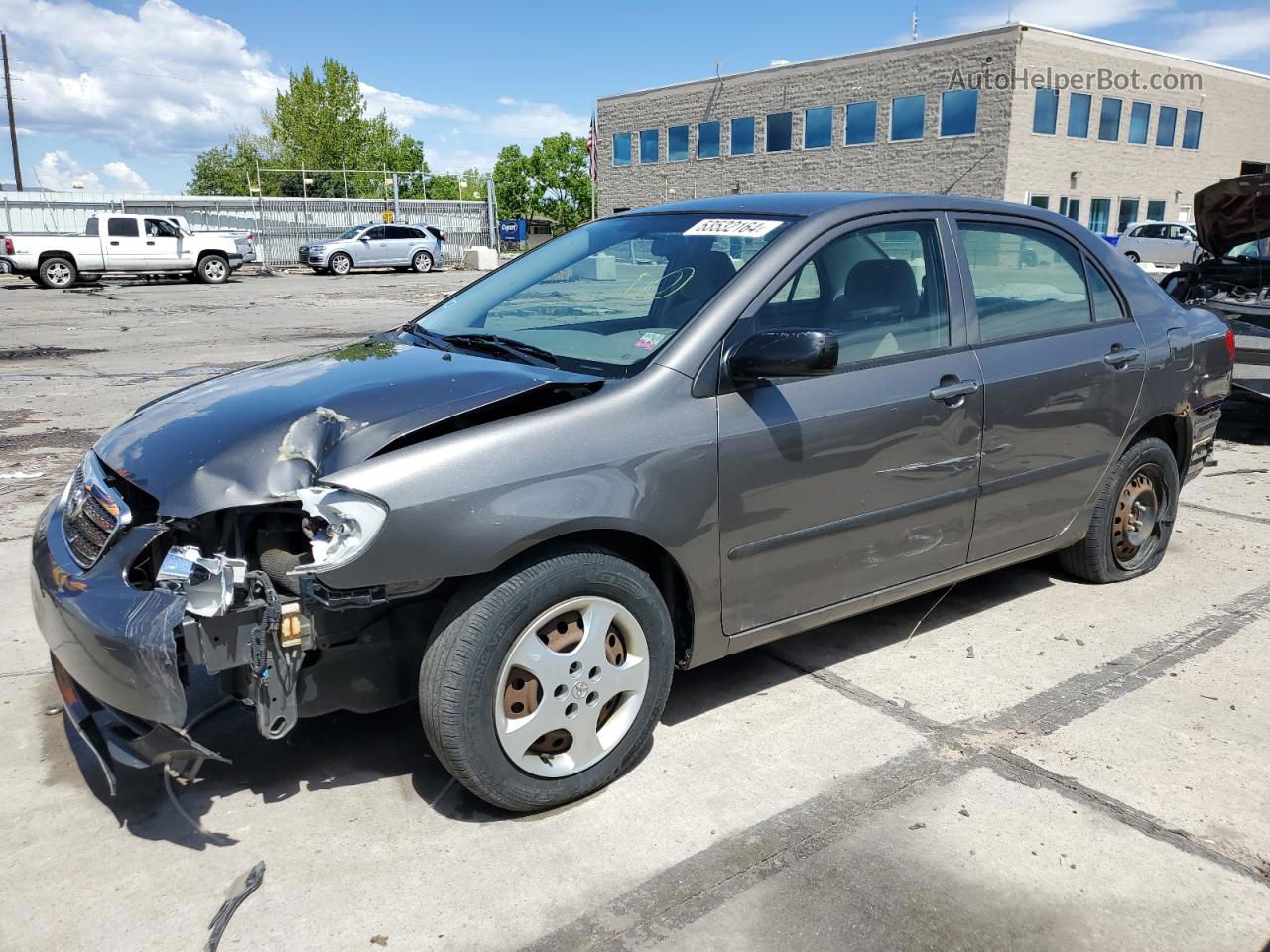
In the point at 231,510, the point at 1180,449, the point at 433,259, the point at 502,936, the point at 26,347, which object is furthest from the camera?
the point at 433,259

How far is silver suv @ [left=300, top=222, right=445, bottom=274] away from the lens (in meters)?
31.3

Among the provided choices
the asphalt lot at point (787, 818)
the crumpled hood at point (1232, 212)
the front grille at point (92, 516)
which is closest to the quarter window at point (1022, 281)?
the asphalt lot at point (787, 818)

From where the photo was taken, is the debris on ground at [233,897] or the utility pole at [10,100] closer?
the debris on ground at [233,897]

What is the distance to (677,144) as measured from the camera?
162ft

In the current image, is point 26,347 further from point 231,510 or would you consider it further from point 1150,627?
point 1150,627

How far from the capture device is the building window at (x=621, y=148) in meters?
52.0

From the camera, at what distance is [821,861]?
8.82 feet

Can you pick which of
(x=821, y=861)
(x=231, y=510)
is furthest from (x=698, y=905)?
(x=231, y=510)

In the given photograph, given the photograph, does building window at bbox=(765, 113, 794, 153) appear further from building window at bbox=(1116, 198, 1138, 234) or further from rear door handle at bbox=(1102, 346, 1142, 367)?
rear door handle at bbox=(1102, 346, 1142, 367)

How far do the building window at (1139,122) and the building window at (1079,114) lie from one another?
3.11 metres

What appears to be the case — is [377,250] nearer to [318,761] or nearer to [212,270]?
[212,270]

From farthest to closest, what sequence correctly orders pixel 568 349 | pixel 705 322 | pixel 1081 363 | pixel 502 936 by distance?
pixel 1081 363 < pixel 568 349 < pixel 705 322 < pixel 502 936

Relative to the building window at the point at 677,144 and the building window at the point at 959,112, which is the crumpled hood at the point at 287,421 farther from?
the building window at the point at 677,144

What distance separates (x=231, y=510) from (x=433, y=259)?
32787mm
